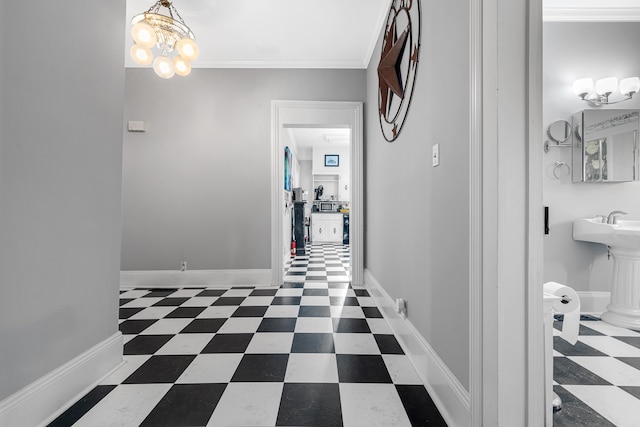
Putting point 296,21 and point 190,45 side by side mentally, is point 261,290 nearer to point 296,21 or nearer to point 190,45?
point 190,45

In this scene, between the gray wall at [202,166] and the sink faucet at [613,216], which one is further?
the gray wall at [202,166]

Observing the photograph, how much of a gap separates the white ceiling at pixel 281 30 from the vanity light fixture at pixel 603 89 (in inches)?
69.3

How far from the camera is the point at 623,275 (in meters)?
2.04

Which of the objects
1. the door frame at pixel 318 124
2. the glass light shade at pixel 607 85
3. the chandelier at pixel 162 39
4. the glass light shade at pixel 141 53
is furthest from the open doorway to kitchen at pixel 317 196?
the glass light shade at pixel 607 85

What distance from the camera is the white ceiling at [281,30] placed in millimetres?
2340

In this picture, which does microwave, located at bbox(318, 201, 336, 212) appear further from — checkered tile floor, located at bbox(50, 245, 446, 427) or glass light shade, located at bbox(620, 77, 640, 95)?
glass light shade, located at bbox(620, 77, 640, 95)

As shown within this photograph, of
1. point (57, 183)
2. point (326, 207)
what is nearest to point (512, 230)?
point (57, 183)

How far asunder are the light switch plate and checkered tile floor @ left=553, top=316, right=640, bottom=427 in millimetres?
1106

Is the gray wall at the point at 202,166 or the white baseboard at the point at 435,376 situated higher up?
the gray wall at the point at 202,166

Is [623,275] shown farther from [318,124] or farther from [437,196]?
[318,124]

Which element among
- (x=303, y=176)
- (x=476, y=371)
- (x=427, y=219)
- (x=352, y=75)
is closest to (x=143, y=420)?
(x=476, y=371)

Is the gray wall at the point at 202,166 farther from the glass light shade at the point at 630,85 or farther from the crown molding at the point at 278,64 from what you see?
the glass light shade at the point at 630,85

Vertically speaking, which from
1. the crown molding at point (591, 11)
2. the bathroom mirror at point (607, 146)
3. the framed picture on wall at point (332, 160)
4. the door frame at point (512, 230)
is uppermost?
the crown molding at point (591, 11)

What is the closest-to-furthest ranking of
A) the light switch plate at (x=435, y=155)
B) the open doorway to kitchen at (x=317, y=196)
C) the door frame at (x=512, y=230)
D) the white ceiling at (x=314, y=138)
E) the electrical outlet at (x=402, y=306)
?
the door frame at (x=512, y=230), the light switch plate at (x=435, y=155), the electrical outlet at (x=402, y=306), the open doorway to kitchen at (x=317, y=196), the white ceiling at (x=314, y=138)
